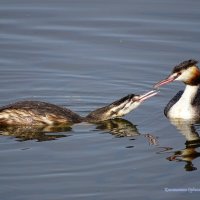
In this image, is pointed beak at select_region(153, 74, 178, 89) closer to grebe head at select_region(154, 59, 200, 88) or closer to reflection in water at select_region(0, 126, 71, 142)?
grebe head at select_region(154, 59, 200, 88)

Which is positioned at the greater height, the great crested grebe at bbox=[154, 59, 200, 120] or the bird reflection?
the great crested grebe at bbox=[154, 59, 200, 120]

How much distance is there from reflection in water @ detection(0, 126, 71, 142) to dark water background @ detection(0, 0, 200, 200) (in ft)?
0.10

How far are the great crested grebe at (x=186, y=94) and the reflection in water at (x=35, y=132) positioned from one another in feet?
6.01

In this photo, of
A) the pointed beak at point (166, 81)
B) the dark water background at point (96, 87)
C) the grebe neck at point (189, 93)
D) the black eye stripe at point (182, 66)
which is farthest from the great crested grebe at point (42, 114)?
the grebe neck at point (189, 93)

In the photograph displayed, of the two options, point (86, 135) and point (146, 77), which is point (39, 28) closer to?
point (146, 77)

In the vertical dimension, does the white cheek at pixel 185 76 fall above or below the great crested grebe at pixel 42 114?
above

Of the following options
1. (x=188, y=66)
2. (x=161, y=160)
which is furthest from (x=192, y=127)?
(x=161, y=160)

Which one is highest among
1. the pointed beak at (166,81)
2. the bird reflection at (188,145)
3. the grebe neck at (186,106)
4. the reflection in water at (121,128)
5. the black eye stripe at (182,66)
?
the black eye stripe at (182,66)

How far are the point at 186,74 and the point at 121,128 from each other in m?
1.61

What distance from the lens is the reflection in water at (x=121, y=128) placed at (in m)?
11.6

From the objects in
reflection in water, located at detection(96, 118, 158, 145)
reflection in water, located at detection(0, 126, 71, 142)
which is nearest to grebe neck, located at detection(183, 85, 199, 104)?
reflection in water, located at detection(96, 118, 158, 145)

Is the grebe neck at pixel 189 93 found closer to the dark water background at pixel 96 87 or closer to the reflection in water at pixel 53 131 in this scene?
the dark water background at pixel 96 87

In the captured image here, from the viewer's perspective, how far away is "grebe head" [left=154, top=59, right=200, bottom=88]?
1292cm

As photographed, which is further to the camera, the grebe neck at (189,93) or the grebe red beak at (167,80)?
the grebe neck at (189,93)
